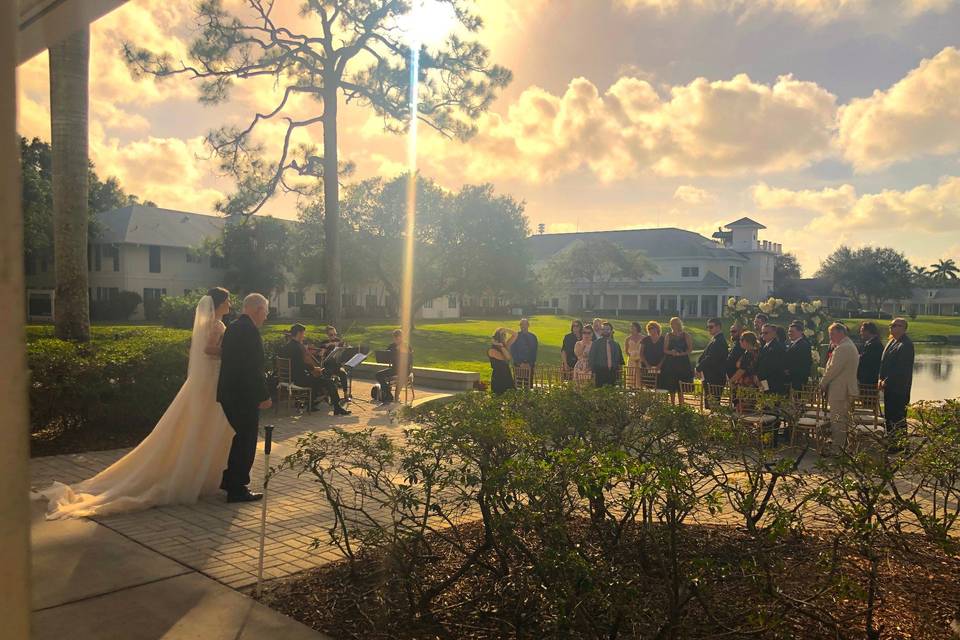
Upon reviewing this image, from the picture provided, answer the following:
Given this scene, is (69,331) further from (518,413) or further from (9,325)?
(9,325)

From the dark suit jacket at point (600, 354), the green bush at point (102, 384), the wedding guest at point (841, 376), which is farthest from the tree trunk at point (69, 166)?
the wedding guest at point (841, 376)

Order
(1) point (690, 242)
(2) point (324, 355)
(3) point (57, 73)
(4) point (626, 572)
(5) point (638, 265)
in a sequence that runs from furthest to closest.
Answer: (1) point (690, 242) < (5) point (638, 265) < (2) point (324, 355) < (3) point (57, 73) < (4) point (626, 572)

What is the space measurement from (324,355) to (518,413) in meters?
10.7

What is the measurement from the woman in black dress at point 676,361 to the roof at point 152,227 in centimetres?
3899

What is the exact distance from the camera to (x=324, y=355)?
14961 mm

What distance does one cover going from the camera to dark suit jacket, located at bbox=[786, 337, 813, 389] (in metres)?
10.8

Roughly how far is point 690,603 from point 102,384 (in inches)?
331

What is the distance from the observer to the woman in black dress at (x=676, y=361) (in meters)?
13.2

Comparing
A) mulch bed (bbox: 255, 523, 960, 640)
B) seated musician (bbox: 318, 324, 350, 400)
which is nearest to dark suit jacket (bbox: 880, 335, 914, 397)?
mulch bed (bbox: 255, 523, 960, 640)

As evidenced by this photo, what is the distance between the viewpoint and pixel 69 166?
1112cm

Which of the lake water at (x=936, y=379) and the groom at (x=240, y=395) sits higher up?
the groom at (x=240, y=395)

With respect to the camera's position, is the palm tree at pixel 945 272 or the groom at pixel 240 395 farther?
the palm tree at pixel 945 272

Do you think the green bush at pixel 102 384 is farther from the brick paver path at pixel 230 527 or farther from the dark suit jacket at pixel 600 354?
the dark suit jacket at pixel 600 354

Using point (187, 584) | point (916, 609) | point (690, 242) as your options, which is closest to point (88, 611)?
point (187, 584)
